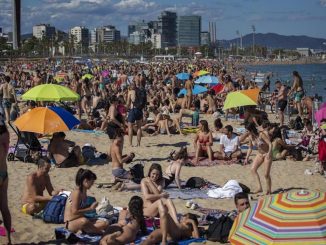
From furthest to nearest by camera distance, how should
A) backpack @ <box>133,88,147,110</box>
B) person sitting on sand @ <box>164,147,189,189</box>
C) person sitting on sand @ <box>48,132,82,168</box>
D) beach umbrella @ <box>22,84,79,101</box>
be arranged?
1. backpack @ <box>133,88,147,110</box>
2. beach umbrella @ <box>22,84,79,101</box>
3. person sitting on sand @ <box>48,132,82,168</box>
4. person sitting on sand @ <box>164,147,189,189</box>

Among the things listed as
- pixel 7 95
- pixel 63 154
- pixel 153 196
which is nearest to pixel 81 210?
pixel 153 196

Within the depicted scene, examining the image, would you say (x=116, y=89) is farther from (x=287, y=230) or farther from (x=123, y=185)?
(x=287, y=230)

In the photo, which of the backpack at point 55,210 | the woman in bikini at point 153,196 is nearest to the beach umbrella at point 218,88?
the woman in bikini at point 153,196

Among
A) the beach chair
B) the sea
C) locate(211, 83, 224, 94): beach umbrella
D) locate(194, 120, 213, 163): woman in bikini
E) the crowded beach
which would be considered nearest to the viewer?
the crowded beach

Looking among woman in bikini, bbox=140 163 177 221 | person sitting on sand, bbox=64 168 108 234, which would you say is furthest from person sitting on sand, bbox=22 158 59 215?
woman in bikini, bbox=140 163 177 221

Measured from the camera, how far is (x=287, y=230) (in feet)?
12.4

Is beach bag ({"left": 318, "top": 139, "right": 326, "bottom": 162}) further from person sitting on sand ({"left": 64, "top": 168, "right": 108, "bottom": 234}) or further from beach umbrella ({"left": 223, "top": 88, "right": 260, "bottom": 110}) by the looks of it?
person sitting on sand ({"left": 64, "top": 168, "right": 108, "bottom": 234})

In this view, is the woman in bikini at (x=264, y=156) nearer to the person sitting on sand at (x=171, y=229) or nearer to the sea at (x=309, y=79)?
the person sitting on sand at (x=171, y=229)

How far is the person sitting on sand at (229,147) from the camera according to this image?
9.92 meters

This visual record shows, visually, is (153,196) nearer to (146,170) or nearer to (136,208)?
(136,208)

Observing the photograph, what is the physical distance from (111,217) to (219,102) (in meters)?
12.9

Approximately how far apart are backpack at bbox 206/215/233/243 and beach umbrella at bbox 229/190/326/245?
4.75 feet

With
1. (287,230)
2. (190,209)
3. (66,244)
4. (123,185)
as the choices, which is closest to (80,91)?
(123,185)

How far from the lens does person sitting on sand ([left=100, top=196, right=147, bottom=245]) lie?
5.07 m
